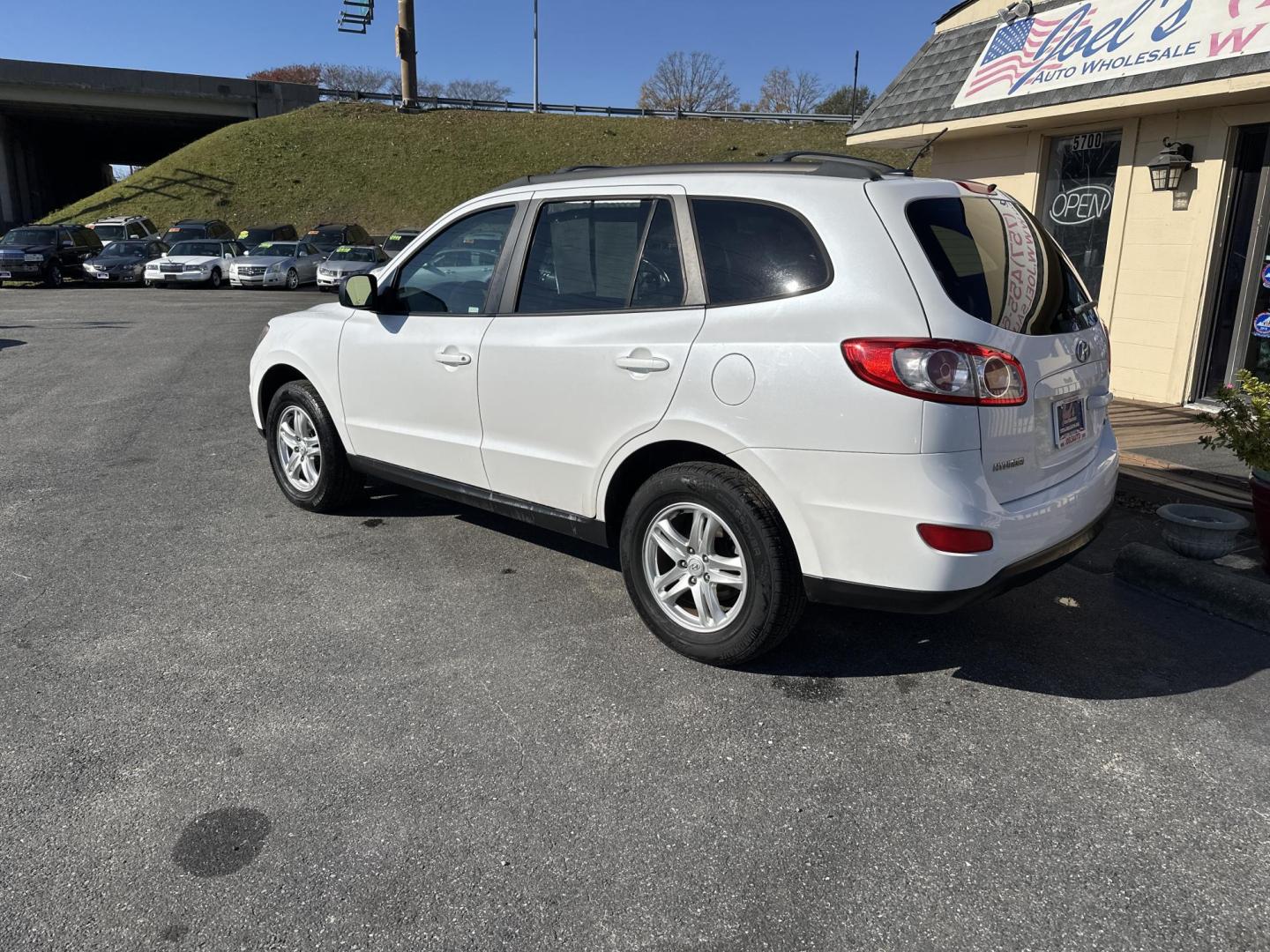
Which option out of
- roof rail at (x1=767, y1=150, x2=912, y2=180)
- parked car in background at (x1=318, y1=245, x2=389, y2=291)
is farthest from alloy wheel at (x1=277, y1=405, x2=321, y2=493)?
parked car in background at (x1=318, y1=245, x2=389, y2=291)

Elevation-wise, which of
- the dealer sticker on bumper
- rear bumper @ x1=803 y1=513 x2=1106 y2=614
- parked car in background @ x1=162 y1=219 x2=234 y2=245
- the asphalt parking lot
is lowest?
the asphalt parking lot

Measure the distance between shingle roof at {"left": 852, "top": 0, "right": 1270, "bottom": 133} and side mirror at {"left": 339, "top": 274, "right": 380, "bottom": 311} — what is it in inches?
249

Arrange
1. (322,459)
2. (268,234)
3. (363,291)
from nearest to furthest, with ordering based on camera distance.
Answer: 1. (363,291)
2. (322,459)
3. (268,234)

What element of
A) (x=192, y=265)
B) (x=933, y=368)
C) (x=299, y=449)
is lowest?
(x=299, y=449)

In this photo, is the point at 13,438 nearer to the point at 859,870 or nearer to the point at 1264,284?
the point at 859,870

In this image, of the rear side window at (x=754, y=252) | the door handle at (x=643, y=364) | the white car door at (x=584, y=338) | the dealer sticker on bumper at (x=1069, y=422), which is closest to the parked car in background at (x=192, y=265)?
the white car door at (x=584, y=338)

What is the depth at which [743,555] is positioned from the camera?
11.5 feet

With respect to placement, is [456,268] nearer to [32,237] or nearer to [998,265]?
[998,265]

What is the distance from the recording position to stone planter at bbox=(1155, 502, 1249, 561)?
4410 millimetres

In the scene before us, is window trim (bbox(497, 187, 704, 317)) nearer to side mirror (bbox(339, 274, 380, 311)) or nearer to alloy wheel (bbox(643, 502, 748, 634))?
alloy wheel (bbox(643, 502, 748, 634))

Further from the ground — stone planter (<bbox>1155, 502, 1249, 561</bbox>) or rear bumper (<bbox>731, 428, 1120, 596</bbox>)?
rear bumper (<bbox>731, 428, 1120, 596</bbox>)

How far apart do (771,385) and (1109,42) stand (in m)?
6.78

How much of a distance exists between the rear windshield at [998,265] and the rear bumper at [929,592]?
805mm

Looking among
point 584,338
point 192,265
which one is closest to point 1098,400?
point 584,338
